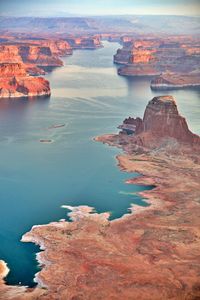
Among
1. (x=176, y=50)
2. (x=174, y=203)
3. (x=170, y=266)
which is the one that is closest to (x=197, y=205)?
(x=174, y=203)

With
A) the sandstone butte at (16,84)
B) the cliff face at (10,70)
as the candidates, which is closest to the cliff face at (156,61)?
the sandstone butte at (16,84)

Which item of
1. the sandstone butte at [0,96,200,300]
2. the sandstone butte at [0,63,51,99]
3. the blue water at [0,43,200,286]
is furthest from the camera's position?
the sandstone butte at [0,63,51,99]

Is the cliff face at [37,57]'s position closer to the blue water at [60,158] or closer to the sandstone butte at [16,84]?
the blue water at [60,158]

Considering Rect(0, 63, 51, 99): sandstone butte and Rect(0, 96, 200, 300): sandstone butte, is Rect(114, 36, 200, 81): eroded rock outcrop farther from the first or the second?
Rect(0, 96, 200, 300): sandstone butte

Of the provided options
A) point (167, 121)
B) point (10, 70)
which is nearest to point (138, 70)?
point (10, 70)

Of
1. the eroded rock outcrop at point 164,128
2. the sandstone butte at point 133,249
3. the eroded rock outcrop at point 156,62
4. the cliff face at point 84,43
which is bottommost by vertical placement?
the sandstone butte at point 133,249

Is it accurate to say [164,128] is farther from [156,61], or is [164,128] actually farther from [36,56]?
[36,56]

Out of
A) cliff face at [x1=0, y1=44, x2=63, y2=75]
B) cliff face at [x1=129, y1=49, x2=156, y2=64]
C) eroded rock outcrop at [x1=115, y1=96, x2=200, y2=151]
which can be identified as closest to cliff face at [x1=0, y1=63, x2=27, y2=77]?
eroded rock outcrop at [x1=115, y1=96, x2=200, y2=151]
